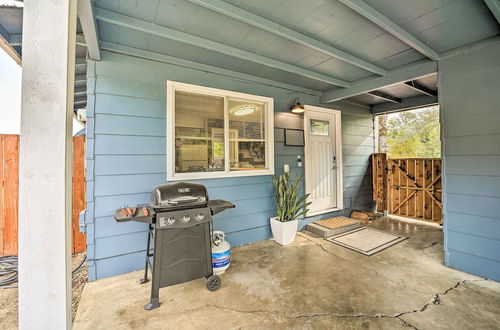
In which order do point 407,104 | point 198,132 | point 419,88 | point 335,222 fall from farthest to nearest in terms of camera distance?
point 407,104 → point 335,222 → point 419,88 → point 198,132

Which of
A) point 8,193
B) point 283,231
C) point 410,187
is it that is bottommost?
point 283,231

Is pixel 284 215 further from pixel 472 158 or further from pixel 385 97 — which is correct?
pixel 385 97

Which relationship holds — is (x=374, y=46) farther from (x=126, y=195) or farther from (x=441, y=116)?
(x=126, y=195)

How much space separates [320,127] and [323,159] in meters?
0.64

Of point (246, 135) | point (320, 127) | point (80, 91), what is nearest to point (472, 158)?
point (320, 127)

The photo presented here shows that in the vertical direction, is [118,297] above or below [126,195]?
below

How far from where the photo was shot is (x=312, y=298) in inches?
77.9

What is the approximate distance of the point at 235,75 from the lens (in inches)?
122

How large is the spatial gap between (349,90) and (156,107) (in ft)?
9.93

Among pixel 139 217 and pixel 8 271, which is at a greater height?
pixel 139 217

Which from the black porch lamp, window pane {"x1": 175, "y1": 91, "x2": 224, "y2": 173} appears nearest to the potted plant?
window pane {"x1": 175, "y1": 91, "x2": 224, "y2": 173}

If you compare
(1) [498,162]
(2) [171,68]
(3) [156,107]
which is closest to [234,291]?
(3) [156,107]

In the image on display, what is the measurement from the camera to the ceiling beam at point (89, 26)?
1526 mm

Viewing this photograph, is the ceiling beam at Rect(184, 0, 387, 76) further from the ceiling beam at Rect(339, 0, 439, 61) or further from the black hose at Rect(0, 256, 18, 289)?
the black hose at Rect(0, 256, 18, 289)
